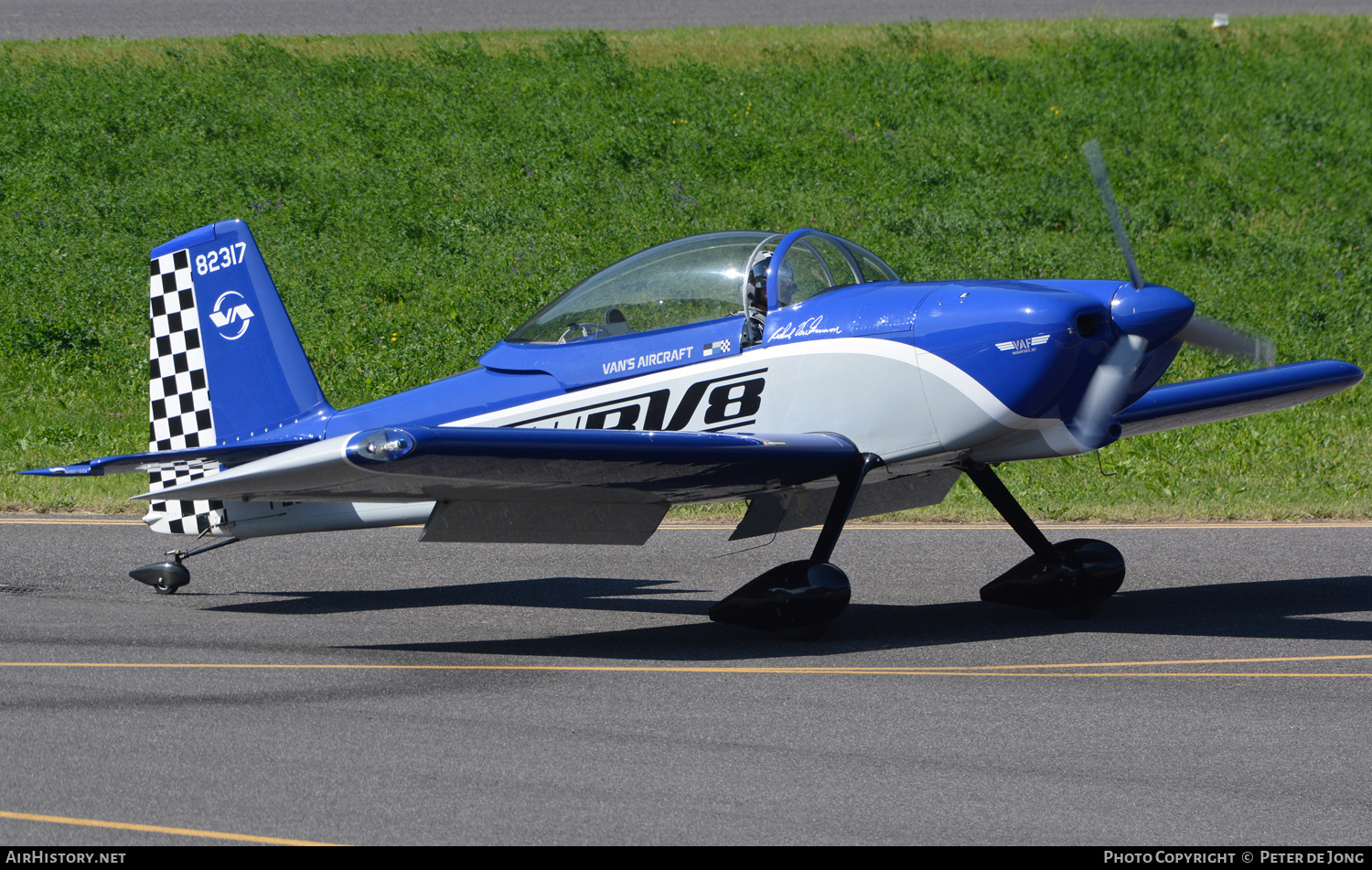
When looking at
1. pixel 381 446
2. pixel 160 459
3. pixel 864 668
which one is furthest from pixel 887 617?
pixel 160 459

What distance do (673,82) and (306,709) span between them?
19.4 meters

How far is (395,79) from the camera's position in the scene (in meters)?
23.8

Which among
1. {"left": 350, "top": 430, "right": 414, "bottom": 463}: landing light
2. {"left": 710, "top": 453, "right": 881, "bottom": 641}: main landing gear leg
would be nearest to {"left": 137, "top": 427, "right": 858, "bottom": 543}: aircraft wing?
{"left": 350, "top": 430, "right": 414, "bottom": 463}: landing light

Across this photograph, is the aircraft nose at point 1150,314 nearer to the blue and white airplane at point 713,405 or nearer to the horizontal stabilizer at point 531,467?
the blue and white airplane at point 713,405

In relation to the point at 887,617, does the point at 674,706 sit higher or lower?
lower

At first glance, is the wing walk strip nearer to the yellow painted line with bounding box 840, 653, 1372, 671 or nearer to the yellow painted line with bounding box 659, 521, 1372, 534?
the yellow painted line with bounding box 840, 653, 1372, 671

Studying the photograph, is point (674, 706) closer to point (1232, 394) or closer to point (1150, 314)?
point (1150, 314)

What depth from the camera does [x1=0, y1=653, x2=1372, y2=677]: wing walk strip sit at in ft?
20.2

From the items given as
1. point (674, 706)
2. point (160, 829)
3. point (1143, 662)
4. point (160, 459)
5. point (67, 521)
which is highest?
point (67, 521)

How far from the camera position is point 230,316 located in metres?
8.22

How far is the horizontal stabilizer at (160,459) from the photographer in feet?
20.2

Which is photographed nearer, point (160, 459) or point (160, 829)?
point (160, 829)

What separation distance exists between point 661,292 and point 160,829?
4.21 metres

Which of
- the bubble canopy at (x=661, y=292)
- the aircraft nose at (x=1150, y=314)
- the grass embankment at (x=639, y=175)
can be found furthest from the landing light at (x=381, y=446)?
the grass embankment at (x=639, y=175)
